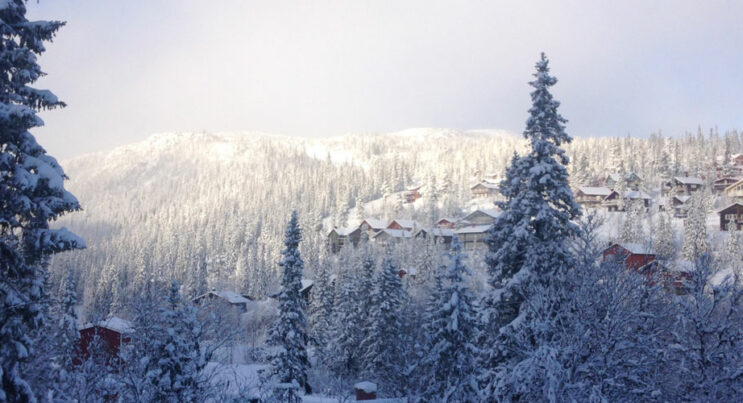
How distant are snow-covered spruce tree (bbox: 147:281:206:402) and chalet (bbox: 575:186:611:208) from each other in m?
94.9

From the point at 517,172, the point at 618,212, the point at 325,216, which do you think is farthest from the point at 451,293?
the point at 325,216

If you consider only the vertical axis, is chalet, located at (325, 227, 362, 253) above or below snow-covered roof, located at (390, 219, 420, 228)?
below

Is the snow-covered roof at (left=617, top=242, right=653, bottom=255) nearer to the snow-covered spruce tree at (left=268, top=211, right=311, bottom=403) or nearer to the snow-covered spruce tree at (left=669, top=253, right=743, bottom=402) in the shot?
the snow-covered spruce tree at (left=268, top=211, right=311, bottom=403)

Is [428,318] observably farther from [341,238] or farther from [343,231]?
[343,231]

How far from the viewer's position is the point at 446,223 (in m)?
104

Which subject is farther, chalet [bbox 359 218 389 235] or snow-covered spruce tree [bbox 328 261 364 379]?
chalet [bbox 359 218 389 235]

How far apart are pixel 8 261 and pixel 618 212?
98523mm

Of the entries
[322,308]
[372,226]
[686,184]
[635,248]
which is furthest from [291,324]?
[686,184]

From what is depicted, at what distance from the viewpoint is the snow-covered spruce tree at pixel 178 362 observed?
1423cm

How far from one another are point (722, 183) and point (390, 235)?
7253 cm

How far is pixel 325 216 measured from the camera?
495ft

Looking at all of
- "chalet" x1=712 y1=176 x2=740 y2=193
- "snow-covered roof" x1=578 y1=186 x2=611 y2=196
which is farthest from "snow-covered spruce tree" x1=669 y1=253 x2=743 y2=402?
"chalet" x1=712 y1=176 x2=740 y2=193

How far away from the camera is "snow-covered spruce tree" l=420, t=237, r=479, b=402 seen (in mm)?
21375

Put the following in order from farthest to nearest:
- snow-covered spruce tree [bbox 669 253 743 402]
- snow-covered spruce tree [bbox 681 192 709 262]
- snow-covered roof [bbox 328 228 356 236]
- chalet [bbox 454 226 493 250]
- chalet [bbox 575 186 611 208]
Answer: snow-covered roof [bbox 328 228 356 236] → chalet [bbox 575 186 611 208] → chalet [bbox 454 226 493 250] → snow-covered spruce tree [bbox 681 192 709 262] → snow-covered spruce tree [bbox 669 253 743 402]
